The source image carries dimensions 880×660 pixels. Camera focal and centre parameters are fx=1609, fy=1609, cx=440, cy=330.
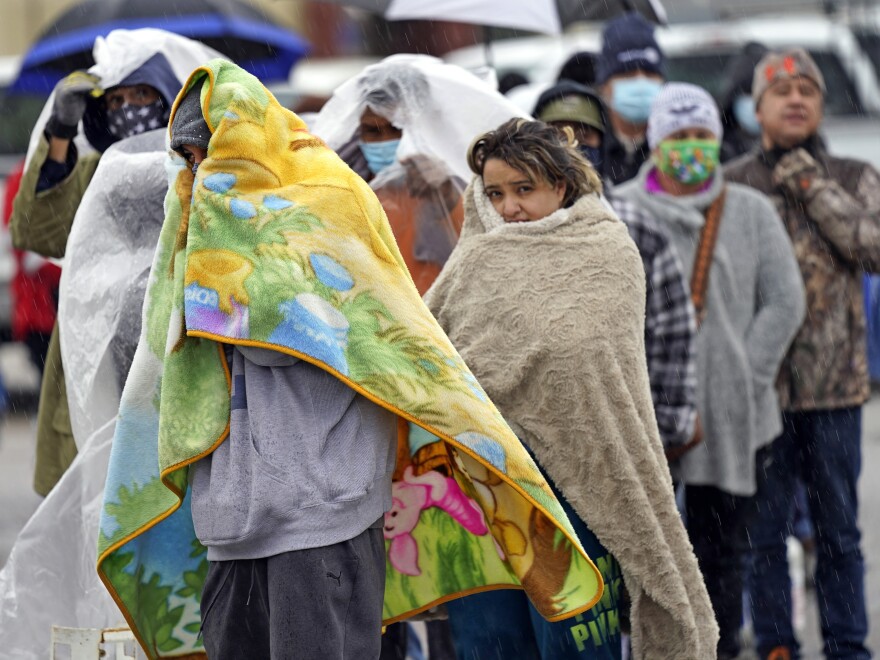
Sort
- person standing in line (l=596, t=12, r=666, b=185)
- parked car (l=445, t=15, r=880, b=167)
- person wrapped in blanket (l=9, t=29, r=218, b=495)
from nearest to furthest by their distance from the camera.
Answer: person wrapped in blanket (l=9, t=29, r=218, b=495) → person standing in line (l=596, t=12, r=666, b=185) → parked car (l=445, t=15, r=880, b=167)

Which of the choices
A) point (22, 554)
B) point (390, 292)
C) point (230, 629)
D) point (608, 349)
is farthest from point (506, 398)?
point (22, 554)

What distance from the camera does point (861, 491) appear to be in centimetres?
997

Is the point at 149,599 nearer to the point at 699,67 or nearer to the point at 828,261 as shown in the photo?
the point at 828,261

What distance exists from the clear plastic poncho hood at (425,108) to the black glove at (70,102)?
84 centimetres

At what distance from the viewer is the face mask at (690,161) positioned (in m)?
6.08

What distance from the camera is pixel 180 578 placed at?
4250mm

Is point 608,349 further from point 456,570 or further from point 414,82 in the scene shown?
point 414,82

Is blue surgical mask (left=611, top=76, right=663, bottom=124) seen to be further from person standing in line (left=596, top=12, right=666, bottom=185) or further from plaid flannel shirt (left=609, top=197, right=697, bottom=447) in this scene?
plaid flannel shirt (left=609, top=197, right=697, bottom=447)

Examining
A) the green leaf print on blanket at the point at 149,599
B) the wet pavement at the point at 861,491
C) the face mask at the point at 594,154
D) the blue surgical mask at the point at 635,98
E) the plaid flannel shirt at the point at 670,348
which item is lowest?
the wet pavement at the point at 861,491

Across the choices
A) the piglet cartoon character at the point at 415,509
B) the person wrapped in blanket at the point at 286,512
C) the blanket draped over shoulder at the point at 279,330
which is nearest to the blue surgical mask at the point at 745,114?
the piglet cartoon character at the point at 415,509

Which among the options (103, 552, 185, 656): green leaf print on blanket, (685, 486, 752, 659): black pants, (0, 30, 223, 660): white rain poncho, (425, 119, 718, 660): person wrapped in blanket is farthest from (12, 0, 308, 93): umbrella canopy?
(103, 552, 185, 656): green leaf print on blanket

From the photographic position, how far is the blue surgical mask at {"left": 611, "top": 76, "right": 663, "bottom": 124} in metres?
7.50

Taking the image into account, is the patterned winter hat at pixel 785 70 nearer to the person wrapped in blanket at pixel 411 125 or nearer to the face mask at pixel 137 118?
the person wrapped in blanket at pixel 411 125

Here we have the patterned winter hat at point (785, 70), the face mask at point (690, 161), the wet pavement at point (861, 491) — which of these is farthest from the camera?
the wet pavement at point (861, 491)
